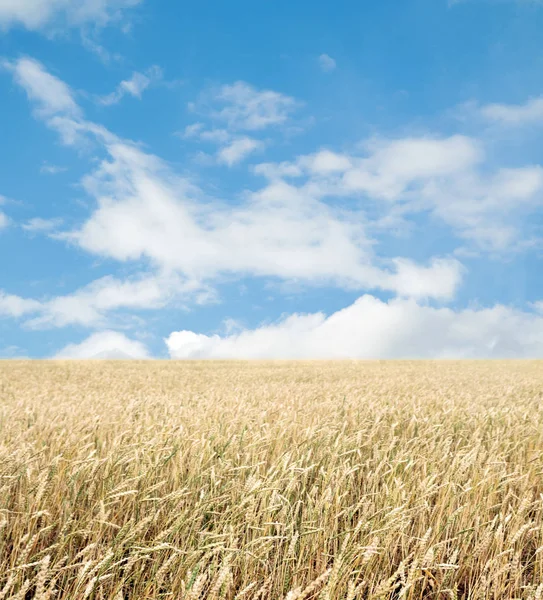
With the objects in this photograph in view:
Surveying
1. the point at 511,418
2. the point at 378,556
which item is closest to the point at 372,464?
the point at 378,556

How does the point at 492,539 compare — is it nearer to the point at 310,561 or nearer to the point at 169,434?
the point at 310,561

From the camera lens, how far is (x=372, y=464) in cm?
382

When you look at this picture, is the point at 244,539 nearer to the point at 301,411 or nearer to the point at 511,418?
the point at 301,411

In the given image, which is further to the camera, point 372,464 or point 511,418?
point 511,418

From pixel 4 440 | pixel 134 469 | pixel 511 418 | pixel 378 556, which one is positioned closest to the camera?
pixel 378 556

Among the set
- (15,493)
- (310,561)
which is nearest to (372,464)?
(310,561)

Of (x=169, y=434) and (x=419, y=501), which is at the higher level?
(x=169, y=434)

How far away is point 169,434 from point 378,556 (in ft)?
6.87

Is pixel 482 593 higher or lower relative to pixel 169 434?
lower

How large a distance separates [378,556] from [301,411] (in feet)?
11.8

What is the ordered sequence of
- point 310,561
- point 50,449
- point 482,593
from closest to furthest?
A: point 482,593 < point 310,561 < point 50,449

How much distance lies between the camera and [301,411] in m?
6.03

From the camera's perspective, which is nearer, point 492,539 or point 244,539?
point 244,539

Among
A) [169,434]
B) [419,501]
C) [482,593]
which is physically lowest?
[482,593]
